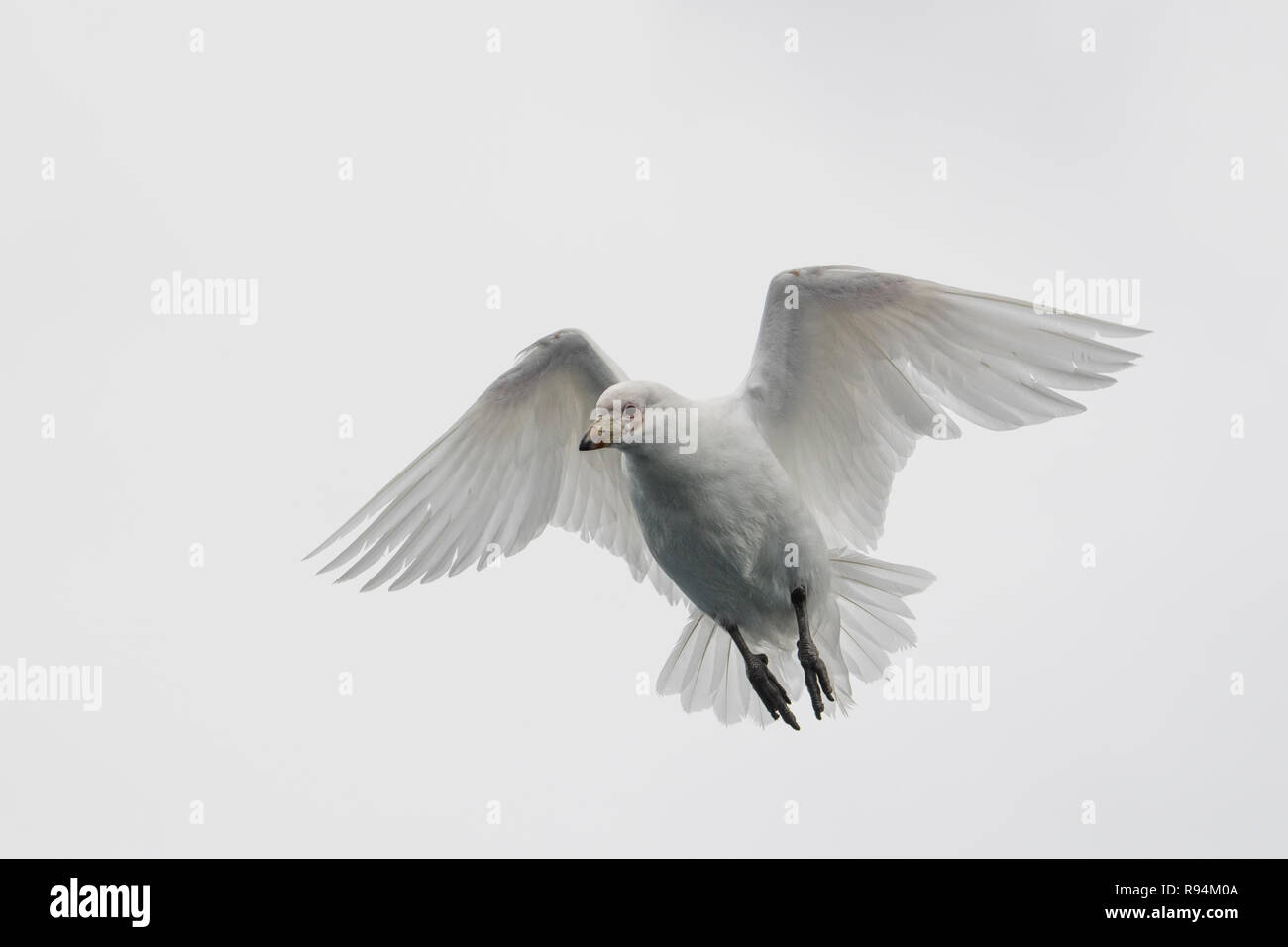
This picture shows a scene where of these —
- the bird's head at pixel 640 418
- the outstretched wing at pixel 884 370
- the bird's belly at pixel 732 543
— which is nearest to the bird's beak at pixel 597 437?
the bird's head at pixel 640 418

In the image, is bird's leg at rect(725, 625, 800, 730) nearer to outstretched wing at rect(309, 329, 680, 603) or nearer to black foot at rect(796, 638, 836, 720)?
black foot at rect(796, 638, 836, 720)

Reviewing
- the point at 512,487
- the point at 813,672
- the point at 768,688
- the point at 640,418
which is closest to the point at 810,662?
the point at 813,672

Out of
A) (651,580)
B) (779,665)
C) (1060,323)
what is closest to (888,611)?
(779,665)

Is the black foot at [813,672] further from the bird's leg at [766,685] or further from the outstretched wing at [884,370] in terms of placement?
the outstretched wing at [884,370]

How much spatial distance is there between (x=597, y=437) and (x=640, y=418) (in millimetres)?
363

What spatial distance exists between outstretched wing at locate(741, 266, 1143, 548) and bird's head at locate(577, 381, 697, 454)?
0.90m

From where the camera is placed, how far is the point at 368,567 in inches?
407

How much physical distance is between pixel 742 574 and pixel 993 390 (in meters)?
1.88

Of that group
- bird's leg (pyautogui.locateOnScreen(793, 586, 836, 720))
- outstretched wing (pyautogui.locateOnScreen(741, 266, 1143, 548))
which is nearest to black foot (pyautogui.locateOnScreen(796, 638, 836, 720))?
bird's leg (pyautogui.locateOnScreen(793, 586, 836, 720))

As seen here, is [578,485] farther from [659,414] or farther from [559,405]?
[659,414]

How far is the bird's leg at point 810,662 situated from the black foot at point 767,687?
0.65 feet

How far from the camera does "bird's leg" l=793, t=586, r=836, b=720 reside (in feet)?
30.4

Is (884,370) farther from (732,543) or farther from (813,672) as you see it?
(813,672)

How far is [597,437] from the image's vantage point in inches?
337
